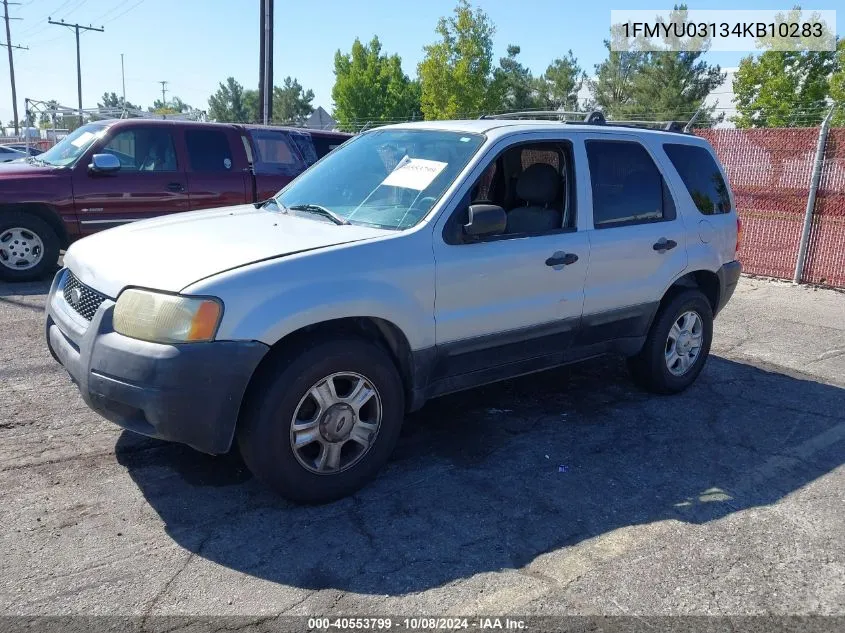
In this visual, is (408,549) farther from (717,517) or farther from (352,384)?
(717,517)

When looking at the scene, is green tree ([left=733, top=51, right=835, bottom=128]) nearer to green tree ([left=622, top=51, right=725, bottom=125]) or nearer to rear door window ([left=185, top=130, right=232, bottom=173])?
green tree ([left=622, top=51, right=725, bottom=125])

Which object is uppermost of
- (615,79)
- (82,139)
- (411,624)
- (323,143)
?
(615,79)

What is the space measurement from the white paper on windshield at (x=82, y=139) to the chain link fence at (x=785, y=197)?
28.9 ft

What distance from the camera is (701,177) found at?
17.9ft

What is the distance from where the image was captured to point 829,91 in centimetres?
3027

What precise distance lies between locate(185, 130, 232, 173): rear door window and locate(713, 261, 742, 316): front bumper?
20.4ft

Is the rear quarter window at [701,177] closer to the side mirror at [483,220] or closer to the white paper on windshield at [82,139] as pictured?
the side mirror at [483,220]

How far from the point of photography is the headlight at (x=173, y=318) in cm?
306

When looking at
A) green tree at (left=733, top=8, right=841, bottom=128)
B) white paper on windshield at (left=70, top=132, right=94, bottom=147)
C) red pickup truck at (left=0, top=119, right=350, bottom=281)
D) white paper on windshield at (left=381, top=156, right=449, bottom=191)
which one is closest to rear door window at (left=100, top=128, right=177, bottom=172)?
red pickup truck at (left=0, top=119, right=350, bottom=281)

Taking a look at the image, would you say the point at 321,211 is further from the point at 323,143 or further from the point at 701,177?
the point at 323,143

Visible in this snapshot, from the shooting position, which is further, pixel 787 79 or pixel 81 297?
pixel 787 79

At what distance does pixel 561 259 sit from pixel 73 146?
7.04 m

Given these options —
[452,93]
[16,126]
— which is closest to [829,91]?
[452,93]

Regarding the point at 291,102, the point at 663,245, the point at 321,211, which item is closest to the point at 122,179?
the point at 321,211
